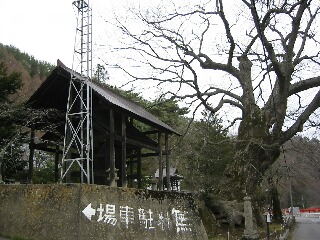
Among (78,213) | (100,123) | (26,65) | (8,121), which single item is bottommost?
(78,213)

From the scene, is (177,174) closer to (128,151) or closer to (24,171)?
(128,151)

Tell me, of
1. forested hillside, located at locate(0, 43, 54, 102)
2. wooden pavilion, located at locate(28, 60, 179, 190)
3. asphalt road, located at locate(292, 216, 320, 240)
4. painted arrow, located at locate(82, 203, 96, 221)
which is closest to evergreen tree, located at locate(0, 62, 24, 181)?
wooden pavilion, located at locate(28, 60, 179, 190)

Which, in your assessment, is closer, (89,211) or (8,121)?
(89,211)

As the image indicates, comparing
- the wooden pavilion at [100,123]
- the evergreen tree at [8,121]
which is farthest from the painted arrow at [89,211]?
the evergreen tree at [8,121]

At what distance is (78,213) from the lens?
280 inches

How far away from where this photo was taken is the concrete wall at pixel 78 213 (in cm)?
720

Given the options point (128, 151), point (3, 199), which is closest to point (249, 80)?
point (128, 151)

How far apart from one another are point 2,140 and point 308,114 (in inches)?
555

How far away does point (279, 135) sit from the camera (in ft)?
56.0

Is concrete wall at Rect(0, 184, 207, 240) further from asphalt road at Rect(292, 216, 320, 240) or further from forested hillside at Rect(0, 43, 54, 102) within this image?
forested hillside at Rect(0, 43, 54, 102)

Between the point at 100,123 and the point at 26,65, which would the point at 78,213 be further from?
the point at 26,65

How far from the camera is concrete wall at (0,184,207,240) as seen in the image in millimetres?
7199

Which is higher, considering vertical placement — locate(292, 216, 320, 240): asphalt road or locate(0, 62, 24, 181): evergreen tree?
locate(0, 62, 24, 181): evergreen tree

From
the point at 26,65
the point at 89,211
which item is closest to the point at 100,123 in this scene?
the point at 89,211
